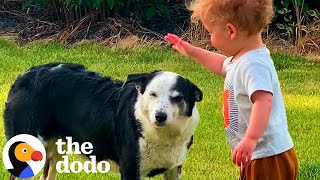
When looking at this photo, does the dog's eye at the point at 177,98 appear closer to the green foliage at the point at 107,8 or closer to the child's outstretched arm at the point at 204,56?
the child's outstretched arm at the point at 204,56

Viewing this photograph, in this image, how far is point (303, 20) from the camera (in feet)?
36.3

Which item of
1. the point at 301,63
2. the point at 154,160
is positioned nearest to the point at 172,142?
the point at 154,160

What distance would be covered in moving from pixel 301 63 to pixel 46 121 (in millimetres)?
5558

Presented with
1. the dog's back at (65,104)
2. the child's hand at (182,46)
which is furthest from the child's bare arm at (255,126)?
the dog's back at (65,104)

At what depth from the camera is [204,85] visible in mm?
8477

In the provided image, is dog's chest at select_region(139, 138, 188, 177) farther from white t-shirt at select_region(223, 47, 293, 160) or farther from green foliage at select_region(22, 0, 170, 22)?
green foliage at select_region(22, 0, 170, 22)

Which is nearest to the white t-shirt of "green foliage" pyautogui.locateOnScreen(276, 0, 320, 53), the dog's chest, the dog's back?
the dog's chest

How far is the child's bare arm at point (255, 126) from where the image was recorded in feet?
12.1

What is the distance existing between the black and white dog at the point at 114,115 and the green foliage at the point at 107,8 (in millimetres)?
6321

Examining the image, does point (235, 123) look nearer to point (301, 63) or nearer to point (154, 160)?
point (154, 160)

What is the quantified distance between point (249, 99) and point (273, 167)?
1.26ft

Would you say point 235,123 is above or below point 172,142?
above

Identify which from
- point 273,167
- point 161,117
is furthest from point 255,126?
point 161,117

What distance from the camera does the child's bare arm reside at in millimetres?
3682
